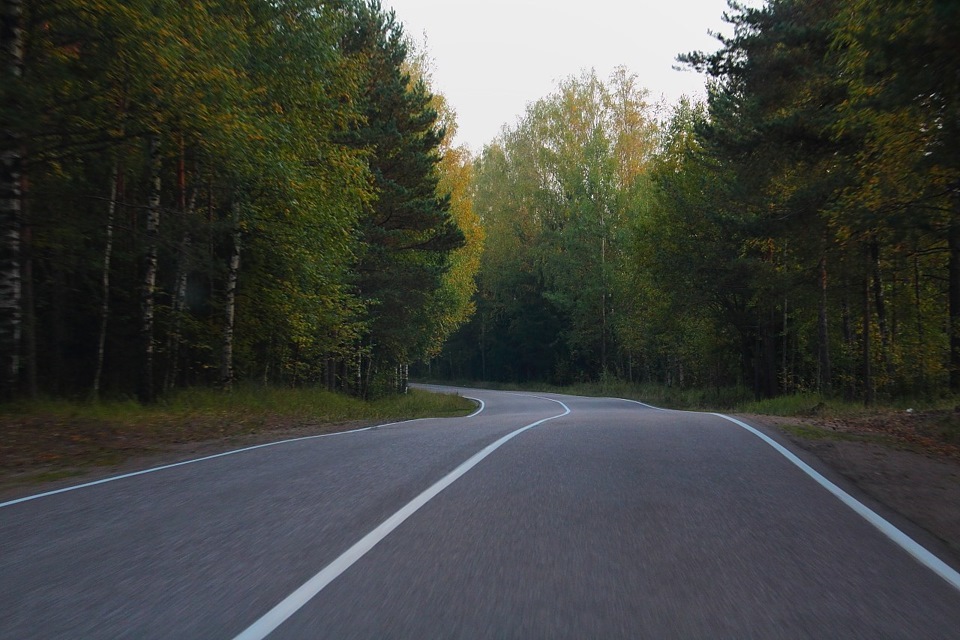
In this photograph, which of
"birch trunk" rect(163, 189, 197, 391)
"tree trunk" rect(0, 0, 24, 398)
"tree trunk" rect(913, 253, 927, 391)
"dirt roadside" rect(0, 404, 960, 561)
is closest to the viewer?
"dirt roadside" rect(0, 404, 960, 561)

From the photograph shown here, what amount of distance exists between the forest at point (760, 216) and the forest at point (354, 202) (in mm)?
107

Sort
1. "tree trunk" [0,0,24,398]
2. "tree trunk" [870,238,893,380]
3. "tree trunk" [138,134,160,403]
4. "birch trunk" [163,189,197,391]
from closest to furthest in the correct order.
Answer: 1. "tree trunk" [0,0,24,398]
2. "birch trunk" [163,189,197,391]
3. "tree trunk" [138,134,160,403]
4. "tree trunk" [870,238,893,380]

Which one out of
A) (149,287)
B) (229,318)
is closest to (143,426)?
(149,287)

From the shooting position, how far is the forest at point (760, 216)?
1300 centimetres

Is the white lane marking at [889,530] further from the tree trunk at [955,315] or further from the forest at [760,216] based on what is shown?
the tree trunk at [955,315]

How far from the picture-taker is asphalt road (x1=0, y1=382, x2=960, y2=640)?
3.93 meters

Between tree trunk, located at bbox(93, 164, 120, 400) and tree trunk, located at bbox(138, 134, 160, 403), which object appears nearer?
tree trunk, located at bbox(138, 134, 160, 403)

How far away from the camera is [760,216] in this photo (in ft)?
69.2

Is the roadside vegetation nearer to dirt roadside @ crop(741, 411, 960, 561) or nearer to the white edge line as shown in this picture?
the white edge line

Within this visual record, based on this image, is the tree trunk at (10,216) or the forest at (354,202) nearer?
the tree trunk at (10,216)

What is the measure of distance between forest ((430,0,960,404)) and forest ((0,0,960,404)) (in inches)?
4.2

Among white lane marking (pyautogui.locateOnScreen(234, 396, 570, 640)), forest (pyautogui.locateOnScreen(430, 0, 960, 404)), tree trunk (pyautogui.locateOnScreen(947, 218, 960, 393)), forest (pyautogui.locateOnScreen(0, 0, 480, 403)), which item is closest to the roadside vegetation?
forest (pyautogui.locateOnScreen(0, 0, 480, 403))

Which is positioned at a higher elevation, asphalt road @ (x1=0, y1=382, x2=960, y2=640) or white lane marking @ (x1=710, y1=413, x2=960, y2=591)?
white lane marking @ (x1=710, y1=413, x2=960, y2=591)

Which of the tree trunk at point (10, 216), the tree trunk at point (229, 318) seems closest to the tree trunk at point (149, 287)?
the tree trunk at point (229, 318)
